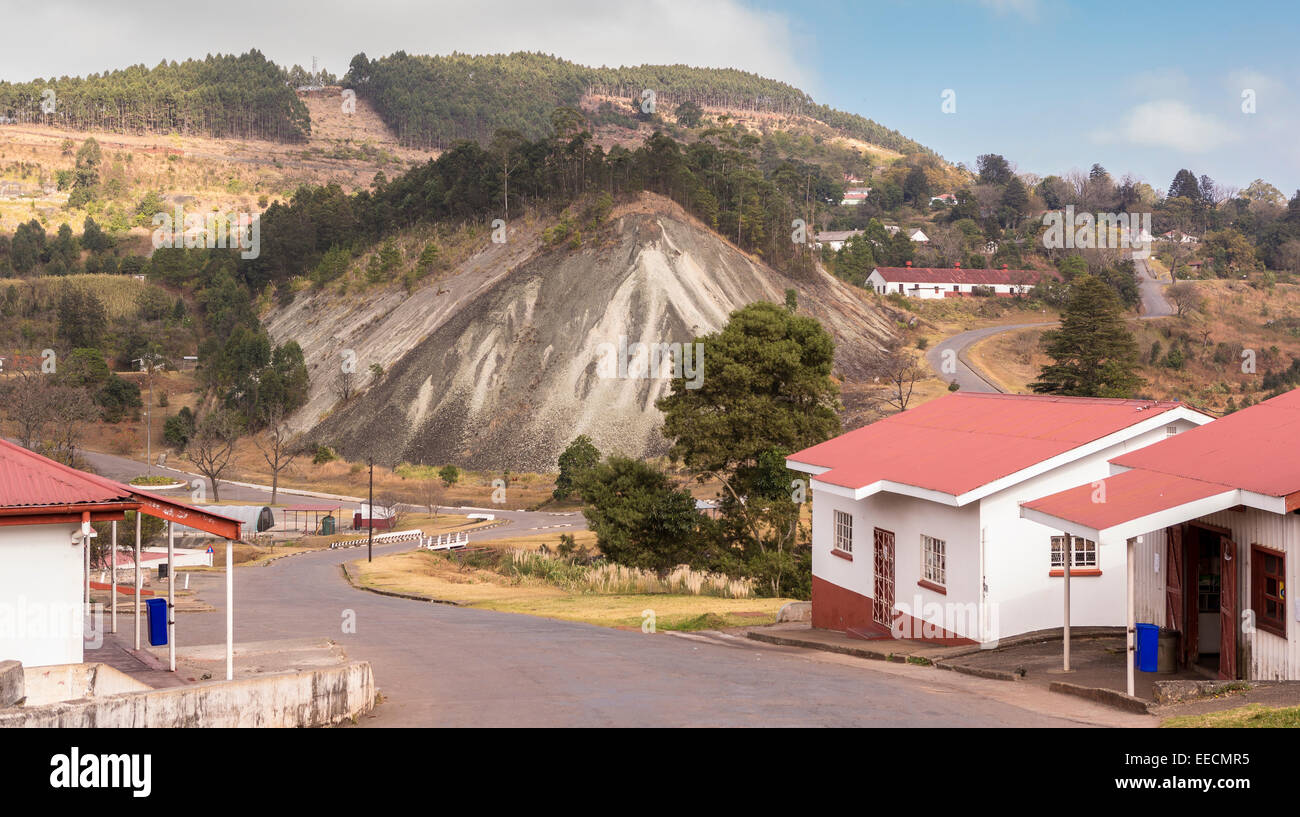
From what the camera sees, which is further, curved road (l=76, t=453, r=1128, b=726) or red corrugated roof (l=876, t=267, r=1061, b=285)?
red corrugated roof (l=876, t=267, r=1061, b=285)

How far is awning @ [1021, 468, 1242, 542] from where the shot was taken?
14352mm

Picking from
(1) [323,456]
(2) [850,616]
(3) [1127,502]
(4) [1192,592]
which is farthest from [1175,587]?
(1) [323,456]

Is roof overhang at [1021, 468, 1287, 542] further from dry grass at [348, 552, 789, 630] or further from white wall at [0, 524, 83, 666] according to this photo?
white wall at [0, 524, 83, 666]

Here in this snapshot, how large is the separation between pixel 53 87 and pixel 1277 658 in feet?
724

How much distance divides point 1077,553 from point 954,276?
102582mm

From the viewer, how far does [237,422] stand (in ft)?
262

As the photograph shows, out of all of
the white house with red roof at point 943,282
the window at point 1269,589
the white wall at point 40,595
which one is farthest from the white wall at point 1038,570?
the white house with red roof at point 943,282

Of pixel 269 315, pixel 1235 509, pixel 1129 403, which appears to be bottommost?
pixel 1235 509

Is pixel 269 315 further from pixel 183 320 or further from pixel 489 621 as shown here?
pixel 489 621

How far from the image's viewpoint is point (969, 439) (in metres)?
22.1

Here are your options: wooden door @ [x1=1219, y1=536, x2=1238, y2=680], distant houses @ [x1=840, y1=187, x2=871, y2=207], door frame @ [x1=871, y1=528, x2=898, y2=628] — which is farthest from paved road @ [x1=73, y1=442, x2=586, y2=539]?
distant houses @ [x1=840, y1=187, x2=871, y2=207]

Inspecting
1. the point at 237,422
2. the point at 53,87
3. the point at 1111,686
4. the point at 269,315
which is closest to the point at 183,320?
the point at 269,315

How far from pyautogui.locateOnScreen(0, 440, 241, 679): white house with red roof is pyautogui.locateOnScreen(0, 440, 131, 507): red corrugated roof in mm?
11

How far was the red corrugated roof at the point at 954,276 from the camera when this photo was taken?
116m
